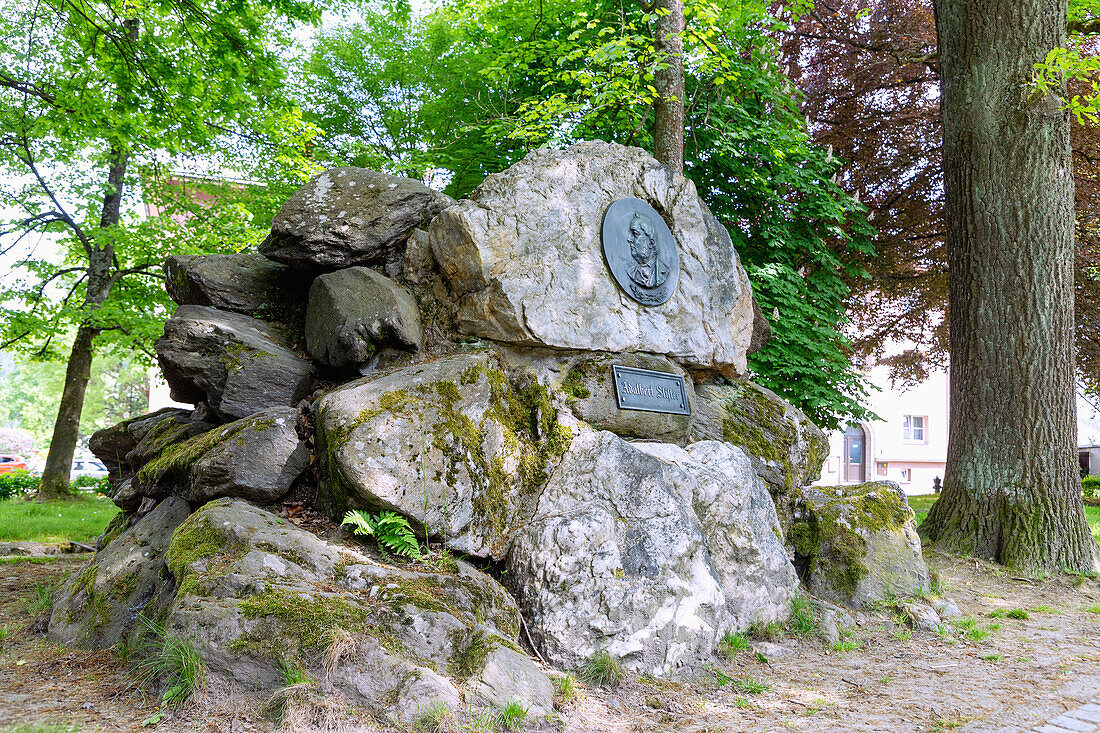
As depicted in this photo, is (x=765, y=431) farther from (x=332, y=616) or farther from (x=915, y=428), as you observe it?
(x=915, y=428)

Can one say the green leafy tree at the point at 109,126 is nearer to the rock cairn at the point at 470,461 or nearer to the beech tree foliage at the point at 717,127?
the beech tree foliage at the point at 717,127

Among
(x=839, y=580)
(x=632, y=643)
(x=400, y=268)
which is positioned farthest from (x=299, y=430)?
(x=839, y=580)

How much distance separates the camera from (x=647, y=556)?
15.4 ft

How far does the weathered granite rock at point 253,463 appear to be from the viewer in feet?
14.6

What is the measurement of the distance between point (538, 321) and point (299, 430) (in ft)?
6.09

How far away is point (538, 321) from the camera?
17.6 ft

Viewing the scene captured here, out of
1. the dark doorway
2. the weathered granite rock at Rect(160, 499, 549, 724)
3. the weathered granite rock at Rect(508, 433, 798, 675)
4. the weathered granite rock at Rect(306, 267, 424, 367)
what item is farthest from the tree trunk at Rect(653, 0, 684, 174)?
the dark doorway

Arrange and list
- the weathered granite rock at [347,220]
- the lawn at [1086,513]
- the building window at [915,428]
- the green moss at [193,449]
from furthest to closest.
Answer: the building window at [915,428], the lawn at [1086,513], the weathered granite rock at [347,220], the green moss at [193,449]

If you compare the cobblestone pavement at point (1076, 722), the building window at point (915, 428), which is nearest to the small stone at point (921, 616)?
the cobblestone pavement at point (1076, 722)

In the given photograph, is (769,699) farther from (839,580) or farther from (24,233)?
(24,233)

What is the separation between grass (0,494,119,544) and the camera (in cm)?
962

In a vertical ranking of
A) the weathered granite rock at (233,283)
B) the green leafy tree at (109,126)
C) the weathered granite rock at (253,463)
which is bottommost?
the weathered granite rock at (253,463)

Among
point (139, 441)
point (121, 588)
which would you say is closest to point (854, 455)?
point (139, 441)

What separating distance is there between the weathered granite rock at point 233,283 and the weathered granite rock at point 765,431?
146 inches
